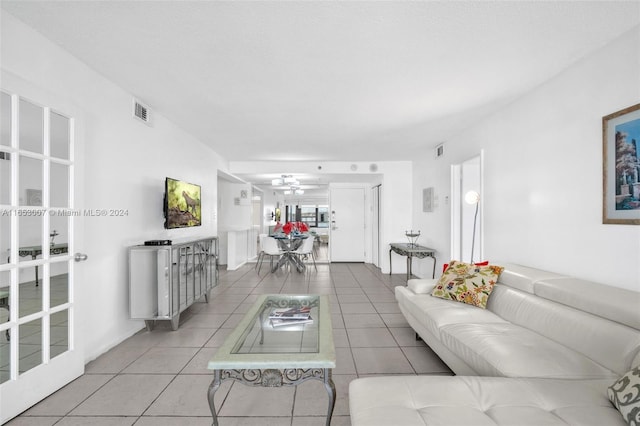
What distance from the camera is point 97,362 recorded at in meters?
2.62

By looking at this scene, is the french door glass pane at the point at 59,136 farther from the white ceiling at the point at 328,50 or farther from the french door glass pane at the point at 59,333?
the french door glass pane at the point at 59,333

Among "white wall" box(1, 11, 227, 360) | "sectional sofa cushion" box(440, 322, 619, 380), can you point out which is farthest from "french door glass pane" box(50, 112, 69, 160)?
"sectional sofa cushion" box(440, 322, 619, 380)

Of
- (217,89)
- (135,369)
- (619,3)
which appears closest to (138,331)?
(135,369)

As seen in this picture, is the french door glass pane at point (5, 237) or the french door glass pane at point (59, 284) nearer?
→ the french door glass pane at point (5, 237)

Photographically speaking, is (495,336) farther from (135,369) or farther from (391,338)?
(135,369)

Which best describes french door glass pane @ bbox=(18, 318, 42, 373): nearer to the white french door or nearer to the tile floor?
the white french door

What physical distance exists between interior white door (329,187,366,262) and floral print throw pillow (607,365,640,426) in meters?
7.06

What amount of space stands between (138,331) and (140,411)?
1.60 m

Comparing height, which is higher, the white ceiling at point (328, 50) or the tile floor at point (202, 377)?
the white ceiling at point (328, 50)

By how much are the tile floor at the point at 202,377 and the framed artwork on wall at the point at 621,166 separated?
5.48 ft

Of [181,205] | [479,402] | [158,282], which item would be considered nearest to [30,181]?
[158,282]

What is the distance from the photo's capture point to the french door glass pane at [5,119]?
1.86 m

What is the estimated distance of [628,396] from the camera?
125cm

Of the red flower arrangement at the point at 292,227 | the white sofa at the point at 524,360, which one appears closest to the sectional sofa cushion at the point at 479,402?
the white sofa at the point at 524,360
